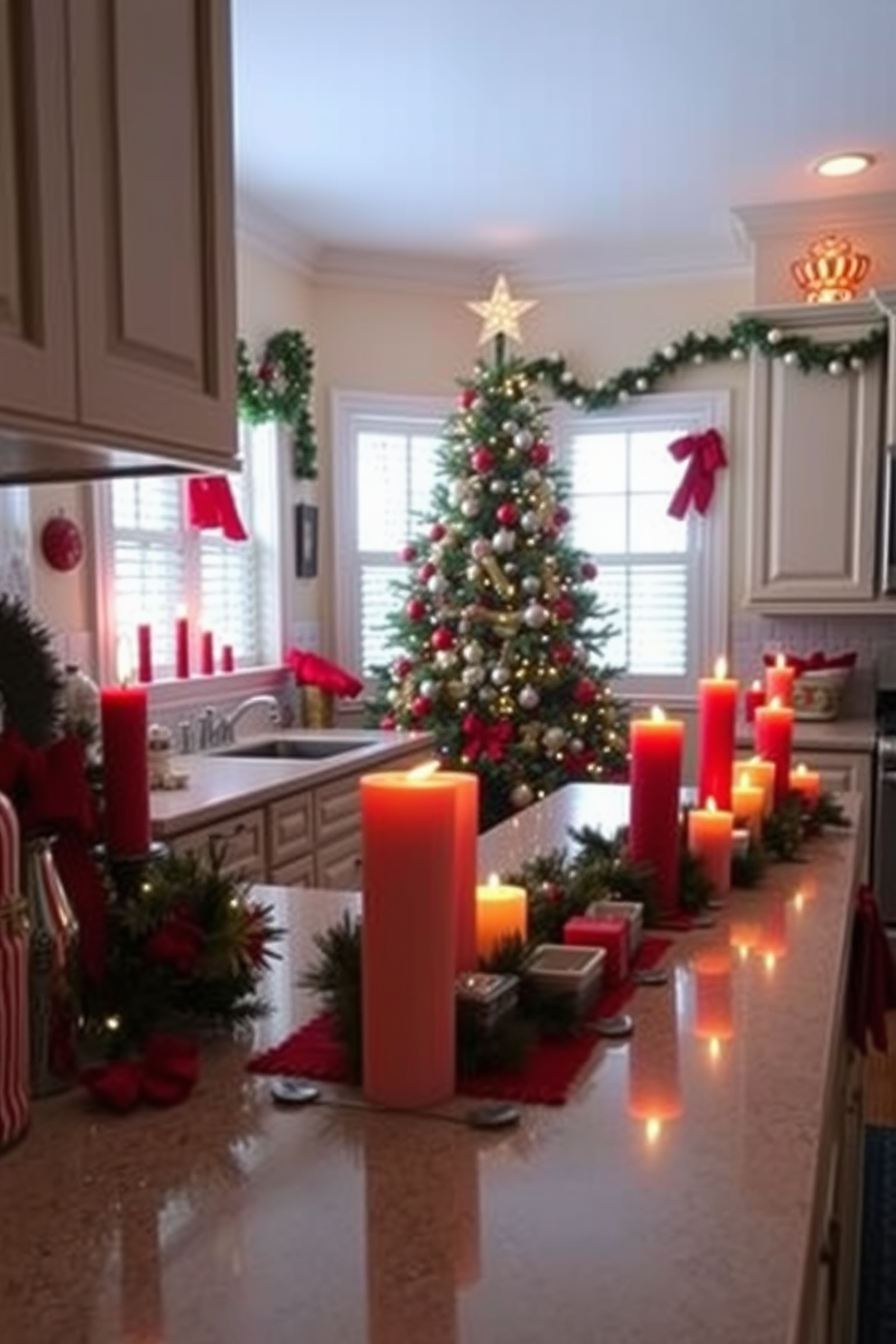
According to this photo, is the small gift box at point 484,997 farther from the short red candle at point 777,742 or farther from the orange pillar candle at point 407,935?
the short red candle at point 777,742

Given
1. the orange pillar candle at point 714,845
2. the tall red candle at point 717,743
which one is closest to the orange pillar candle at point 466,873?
the orange pillar candle at point 714,845

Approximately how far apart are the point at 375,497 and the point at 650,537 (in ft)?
4.03

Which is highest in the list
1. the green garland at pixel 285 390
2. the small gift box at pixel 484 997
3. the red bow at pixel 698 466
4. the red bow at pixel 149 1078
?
the green garland at pixel 285 390

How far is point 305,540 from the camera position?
4.80 m

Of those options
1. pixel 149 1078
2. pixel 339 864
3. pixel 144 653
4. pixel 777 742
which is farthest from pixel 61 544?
pixel 149 1078

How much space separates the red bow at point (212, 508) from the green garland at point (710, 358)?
153 centimetres

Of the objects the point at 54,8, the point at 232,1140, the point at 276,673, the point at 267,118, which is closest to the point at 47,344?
the point at 54,8

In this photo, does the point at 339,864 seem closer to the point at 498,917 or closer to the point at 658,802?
the point at 658,802

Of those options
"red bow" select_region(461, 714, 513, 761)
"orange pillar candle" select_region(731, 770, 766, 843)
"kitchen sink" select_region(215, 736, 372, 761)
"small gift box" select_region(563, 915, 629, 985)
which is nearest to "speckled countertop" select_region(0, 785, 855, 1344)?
"small gift box" select_region(563, 915, 629, 985)

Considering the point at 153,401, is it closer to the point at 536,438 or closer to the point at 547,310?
the point at 536,438

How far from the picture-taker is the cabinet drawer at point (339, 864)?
3.36 metres

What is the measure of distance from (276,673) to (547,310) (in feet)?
6.58

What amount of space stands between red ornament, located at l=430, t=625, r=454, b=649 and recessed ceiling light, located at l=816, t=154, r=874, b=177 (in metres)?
2.11

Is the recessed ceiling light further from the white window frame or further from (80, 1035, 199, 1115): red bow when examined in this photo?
(80, 1035, 199, 1115): red bow
